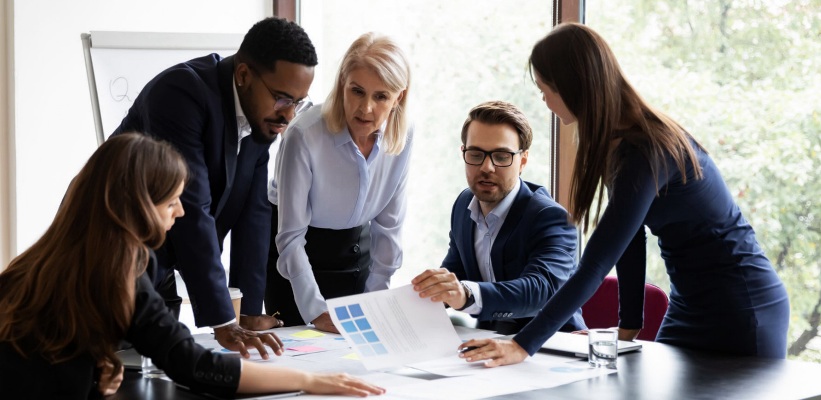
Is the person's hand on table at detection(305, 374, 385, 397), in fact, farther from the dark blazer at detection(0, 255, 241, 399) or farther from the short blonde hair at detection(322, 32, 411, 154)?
the short blonde hair at detection(322, 32, 411, 154)

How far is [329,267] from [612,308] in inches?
33.2

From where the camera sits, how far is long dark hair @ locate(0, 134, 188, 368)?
1474mm

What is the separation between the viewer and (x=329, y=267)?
2.67 m

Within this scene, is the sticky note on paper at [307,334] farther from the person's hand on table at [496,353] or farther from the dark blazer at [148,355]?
the dark blazer at [148,355]

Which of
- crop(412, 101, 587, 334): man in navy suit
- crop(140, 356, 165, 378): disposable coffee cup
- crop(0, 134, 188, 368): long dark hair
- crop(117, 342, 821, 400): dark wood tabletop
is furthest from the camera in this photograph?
crop(412, 101, 587, 334): man in navy suit

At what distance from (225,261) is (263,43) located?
2231mm

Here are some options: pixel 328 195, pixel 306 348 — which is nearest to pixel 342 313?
pixel 306 348

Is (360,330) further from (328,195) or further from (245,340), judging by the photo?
(328,195)

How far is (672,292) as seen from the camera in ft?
6.79

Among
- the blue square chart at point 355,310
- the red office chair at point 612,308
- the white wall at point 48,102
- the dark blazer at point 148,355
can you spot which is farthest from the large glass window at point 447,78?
the dark blazer at point 148,355

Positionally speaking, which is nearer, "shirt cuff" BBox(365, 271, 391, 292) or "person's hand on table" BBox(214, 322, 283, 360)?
"person's hand on table" BBox(214, 322, 283, 360)

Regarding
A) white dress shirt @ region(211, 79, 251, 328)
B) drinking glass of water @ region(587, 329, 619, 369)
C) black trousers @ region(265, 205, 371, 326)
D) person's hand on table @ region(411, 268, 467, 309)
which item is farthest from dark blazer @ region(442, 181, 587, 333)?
white dress shirt @ region(211, 79, 251, 328)

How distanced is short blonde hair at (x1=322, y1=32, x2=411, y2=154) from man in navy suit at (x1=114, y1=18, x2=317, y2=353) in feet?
0.87

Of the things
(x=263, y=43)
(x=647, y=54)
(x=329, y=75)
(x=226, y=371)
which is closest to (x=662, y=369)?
(x=226, y=371)
